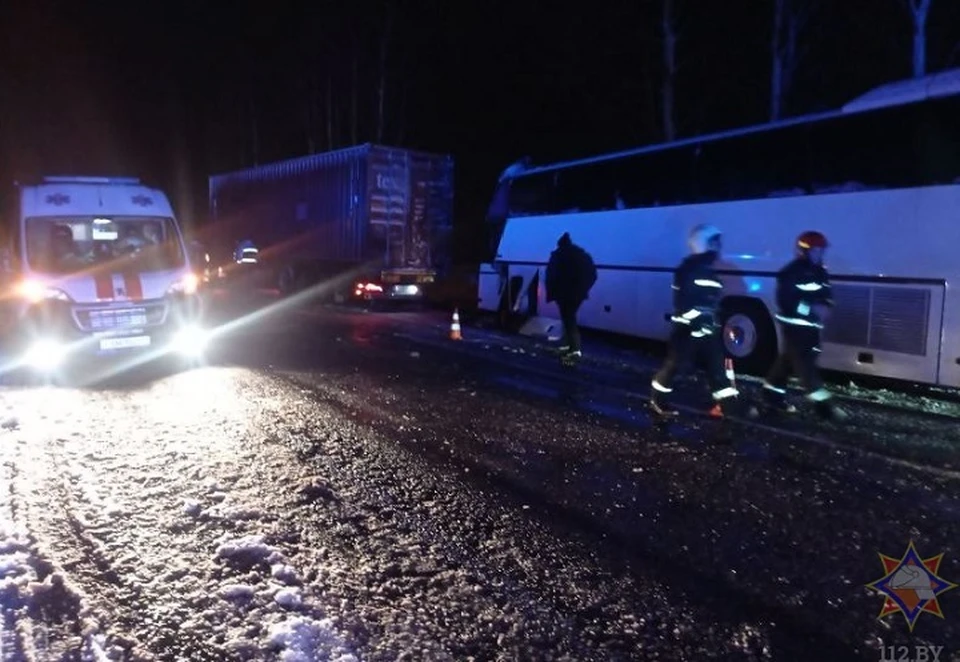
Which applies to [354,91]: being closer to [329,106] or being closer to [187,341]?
[329,106]

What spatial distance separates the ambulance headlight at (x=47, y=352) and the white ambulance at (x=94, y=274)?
0.01m

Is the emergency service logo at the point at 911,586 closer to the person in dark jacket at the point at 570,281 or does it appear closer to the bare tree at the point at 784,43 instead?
the person in dark jacket at the point at 570,281

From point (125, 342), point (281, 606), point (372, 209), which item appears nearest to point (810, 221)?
point (281, 606)

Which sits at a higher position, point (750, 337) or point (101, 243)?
point (101, 243)

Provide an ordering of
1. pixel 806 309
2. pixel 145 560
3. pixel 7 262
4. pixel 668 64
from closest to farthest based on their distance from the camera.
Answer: pixel 145 560 → pixel 806 309 → pixel 7 262 → pixel 668 64

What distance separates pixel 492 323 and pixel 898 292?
9.22 meters

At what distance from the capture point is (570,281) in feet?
36.0

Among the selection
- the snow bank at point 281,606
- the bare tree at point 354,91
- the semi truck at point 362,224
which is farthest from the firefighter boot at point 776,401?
the bare tree at point 354,91

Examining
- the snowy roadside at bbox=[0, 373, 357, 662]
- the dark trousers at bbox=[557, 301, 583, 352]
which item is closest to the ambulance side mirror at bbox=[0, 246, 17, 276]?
the snowy roadside at bbox=[0, 373, 357, 662]

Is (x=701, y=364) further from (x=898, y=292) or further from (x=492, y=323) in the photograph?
(x=492, y=323)

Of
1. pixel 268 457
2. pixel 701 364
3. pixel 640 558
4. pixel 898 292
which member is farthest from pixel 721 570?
pixel 701 364

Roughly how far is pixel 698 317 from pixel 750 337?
3.79 metres

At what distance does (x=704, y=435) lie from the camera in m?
6.86

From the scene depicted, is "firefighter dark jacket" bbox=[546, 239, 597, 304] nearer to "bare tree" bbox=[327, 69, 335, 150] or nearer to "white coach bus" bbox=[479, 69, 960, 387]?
"white coach bus" bbox=[479, 69, 960, 387]
